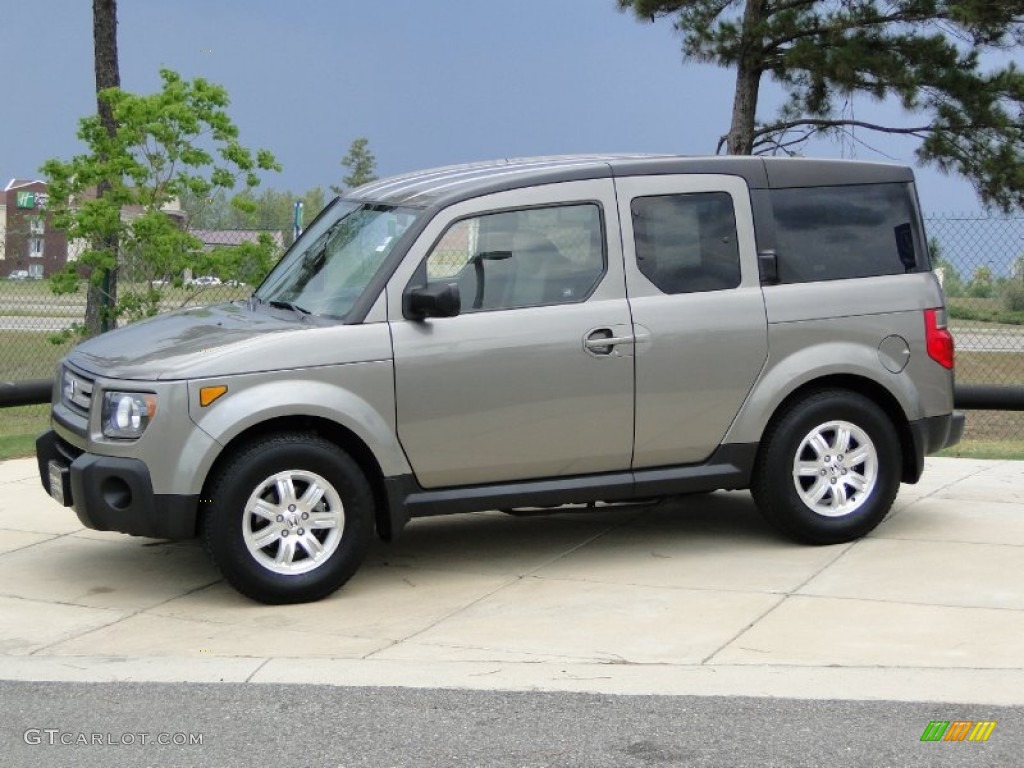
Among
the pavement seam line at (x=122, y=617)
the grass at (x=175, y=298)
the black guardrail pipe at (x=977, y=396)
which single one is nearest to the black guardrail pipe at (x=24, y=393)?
the black guardrail pipe at (x=977, y=396)

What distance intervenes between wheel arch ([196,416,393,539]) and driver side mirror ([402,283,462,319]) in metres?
0.65

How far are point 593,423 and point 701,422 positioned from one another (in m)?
0.60

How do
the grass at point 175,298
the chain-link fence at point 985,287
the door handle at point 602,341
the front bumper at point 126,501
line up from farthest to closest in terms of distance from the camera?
the grass at point 175,298 < the chain-link fence at point 985,287 < the door handle at point 602,341 < the front bumper at point 126,501

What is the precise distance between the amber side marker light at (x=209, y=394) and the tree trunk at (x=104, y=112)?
895 cm

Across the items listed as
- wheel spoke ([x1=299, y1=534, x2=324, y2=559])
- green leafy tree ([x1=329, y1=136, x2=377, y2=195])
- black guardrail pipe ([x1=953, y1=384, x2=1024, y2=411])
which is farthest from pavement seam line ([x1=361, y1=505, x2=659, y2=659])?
green leafy tree ([x1=329, y1=136, x2=377, y2=195])

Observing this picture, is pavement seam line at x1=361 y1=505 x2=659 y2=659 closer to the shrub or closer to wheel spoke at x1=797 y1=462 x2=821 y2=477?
wheel spoke at x1=797 y1=462 x2=821 y2=477

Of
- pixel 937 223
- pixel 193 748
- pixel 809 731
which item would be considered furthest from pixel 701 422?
pixel 937 223

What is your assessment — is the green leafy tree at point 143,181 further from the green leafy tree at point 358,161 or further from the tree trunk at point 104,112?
the green leafy tree at point 358,161

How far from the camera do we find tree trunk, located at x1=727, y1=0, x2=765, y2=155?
2281 centimetres

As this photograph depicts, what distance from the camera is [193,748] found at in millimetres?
5266

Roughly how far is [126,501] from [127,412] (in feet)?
1.32

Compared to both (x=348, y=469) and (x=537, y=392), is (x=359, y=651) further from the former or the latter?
(x=537, y=392)

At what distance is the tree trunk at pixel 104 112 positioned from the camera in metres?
15.9

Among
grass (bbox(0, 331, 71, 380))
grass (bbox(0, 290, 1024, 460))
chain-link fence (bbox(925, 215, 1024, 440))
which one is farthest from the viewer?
grass (bbox(0, 331, 71, 380))
